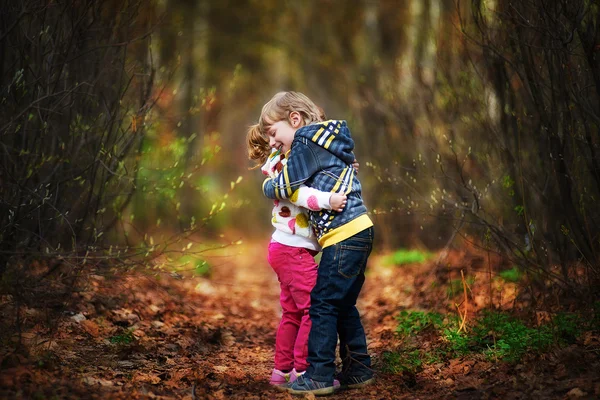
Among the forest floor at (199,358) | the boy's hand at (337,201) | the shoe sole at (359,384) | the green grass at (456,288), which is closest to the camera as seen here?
the forest floor at (199,358)

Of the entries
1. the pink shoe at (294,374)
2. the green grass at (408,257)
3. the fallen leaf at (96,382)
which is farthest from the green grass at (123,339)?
the green grass at (408,257)

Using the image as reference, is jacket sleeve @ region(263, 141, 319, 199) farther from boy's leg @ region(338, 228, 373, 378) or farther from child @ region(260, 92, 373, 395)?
boy's leg @ region(338, 228, 373, 378)

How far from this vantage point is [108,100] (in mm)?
5812

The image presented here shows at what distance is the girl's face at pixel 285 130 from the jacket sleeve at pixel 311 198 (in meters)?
0.36

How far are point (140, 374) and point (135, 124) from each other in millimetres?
2218

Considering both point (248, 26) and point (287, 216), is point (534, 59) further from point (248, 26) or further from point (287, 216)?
point (248, 26)

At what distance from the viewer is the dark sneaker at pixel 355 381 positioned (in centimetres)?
419

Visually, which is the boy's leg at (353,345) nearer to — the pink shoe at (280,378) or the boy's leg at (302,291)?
the boy's leg at (302,291)

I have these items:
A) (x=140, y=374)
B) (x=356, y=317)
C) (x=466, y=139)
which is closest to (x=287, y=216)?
(x=356, y=317)

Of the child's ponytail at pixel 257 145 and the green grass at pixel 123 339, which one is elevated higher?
the child's ponytail at pixel 257 145

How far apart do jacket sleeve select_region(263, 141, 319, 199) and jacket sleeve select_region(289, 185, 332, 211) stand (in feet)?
0.12

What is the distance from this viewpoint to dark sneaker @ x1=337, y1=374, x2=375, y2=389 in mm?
4188

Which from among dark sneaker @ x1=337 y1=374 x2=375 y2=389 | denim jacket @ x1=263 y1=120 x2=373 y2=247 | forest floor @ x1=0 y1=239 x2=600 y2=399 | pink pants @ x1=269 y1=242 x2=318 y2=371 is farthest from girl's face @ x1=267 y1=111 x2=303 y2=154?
dark sneaker @ x1=337 y1=374 x2=375 y2=389

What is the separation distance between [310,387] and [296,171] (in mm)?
1287
